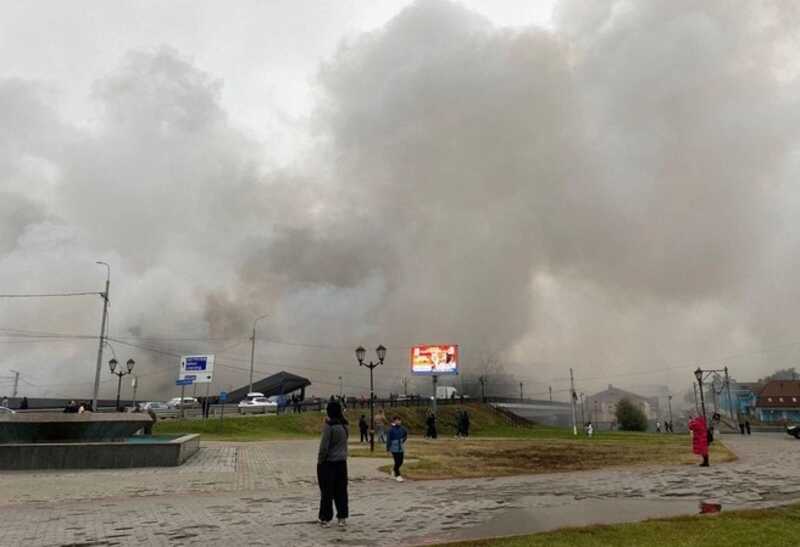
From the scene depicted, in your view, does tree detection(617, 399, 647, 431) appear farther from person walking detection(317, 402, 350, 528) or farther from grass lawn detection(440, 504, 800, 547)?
person walking detection(317, 402, 350, 528)

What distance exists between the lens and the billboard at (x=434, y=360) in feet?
227

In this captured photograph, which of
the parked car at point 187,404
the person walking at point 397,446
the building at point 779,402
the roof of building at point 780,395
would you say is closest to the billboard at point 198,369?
the parked car at point 187,404

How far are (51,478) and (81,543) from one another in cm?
968

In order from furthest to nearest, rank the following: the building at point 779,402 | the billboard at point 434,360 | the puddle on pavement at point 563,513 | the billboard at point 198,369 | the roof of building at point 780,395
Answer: the roof of building at point 780,395
the building at point 779,402
the billboard at point 434,360
the billboard at point 198,369
the puddle on pavement at point 563,513

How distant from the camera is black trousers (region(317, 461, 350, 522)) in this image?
29.5 feet

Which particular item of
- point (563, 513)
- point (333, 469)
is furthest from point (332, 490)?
point (563, 513)

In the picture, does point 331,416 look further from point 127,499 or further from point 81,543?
point 127,499

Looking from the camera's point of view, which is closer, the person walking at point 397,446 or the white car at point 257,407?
the person walking at point 397,446

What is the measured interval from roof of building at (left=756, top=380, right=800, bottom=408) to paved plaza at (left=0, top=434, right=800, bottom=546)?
120 meters

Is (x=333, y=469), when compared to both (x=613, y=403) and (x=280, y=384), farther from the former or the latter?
(x=613, y=403)

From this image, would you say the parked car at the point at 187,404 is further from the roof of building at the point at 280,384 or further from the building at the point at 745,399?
the building at the point at 745,399

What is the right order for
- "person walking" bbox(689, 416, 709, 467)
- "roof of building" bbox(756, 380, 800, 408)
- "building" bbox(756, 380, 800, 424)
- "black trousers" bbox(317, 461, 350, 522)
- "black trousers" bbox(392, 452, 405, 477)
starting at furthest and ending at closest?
"roof of building" bbox(756, 380, 800, 408) < "building" bbox(756, 380, 800, 424) < "person walking" bbox(689, 416, 709, 467) < "black trousers" bbox(392, 452, 405, 477) < "black trousers" bbox(317, 461, 350, 522)

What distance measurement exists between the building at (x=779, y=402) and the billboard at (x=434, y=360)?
3167 inches

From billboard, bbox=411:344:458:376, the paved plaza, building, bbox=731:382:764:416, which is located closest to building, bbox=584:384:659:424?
building, bbox=731:382:764:416
